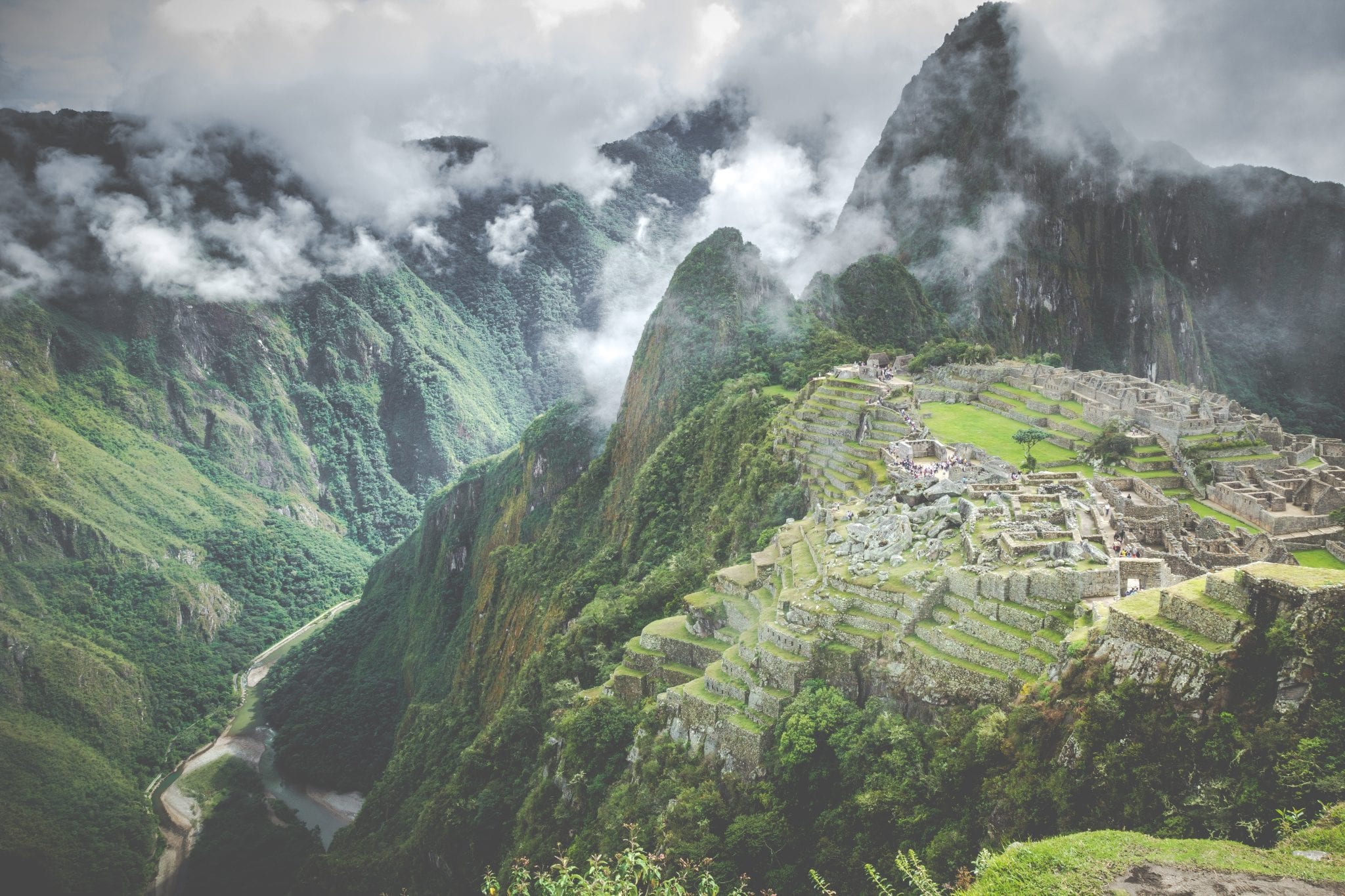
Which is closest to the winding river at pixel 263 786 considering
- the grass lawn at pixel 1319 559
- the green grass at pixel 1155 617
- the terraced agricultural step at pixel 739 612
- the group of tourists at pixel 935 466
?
the terraced agricultural step at pixel 739 612

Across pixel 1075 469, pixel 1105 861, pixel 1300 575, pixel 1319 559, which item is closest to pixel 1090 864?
pixel 1105 861

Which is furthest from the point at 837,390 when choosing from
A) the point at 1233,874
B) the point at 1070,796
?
the point at 1233,874

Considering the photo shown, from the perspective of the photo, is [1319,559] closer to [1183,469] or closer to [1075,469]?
[1075,469]

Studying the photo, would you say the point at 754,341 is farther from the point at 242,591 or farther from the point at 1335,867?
the point at 242,591

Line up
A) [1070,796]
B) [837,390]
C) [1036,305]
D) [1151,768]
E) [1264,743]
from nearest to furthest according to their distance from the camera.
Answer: [1264,743] < [1151,768] < [1070,796] < [837,390] < [1036,305]

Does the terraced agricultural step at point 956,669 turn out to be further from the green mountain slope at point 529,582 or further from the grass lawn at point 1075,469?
the grass lawn at point 1075,469

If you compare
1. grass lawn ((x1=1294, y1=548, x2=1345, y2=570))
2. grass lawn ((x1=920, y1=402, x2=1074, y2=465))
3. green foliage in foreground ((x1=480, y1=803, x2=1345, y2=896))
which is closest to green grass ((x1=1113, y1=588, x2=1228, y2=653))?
green foliage in foreground ((x1=480, y1=803, x2=1345, y2=896))
